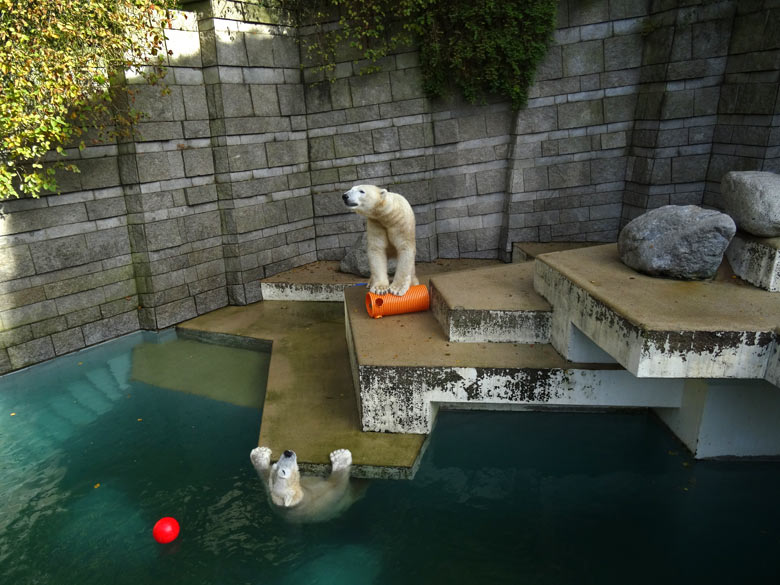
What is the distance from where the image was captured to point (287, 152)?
25.5 ft

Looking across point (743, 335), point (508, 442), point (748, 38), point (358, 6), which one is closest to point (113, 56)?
point (358, 6)

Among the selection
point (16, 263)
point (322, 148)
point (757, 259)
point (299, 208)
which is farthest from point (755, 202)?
point (16, 263)

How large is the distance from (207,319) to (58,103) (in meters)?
3.10

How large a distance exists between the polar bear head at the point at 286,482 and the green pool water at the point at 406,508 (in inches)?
8.3

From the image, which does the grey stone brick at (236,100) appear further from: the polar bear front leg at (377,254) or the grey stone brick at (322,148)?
the polar bear front leg at (377,254)

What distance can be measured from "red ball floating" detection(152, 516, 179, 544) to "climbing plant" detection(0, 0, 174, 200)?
3570mm

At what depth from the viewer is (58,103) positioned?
516 centimetres

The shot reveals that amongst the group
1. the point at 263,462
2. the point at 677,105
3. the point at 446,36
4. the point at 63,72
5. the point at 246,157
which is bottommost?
the point at 263,462

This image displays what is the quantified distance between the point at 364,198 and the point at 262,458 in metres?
2.35

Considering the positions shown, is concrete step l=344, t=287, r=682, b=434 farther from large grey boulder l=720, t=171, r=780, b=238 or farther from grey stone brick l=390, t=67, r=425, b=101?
grey stone brick l=390, t=67, r=425, b=101

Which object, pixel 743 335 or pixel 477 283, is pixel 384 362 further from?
pixel 743 335

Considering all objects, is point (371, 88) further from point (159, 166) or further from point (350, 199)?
point (350, 199)

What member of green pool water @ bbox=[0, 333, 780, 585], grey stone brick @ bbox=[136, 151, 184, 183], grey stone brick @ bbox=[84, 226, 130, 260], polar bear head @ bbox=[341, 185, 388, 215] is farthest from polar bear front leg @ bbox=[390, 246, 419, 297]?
grey stone brick @ bbox=[84, 226, 130, 260]

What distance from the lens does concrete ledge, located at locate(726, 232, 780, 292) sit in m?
3.96
